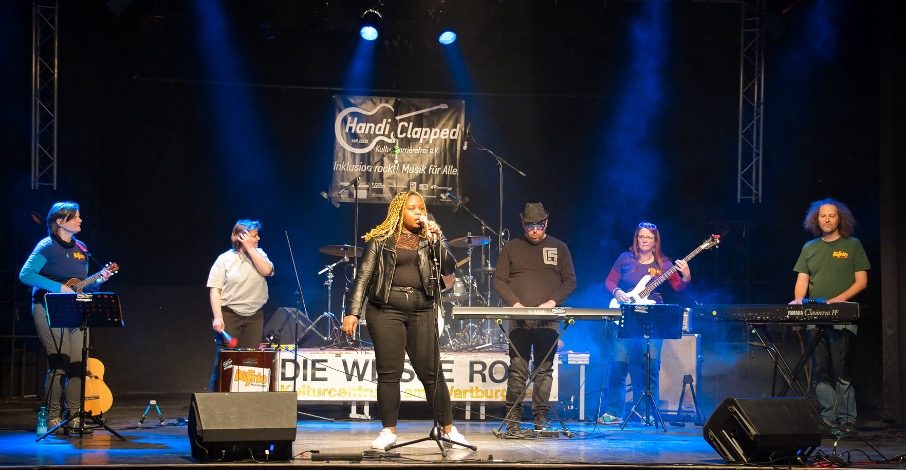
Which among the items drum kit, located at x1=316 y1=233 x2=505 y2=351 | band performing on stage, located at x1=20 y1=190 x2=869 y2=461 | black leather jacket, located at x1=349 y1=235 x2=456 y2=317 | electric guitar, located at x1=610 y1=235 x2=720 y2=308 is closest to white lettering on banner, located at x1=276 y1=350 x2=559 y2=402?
band performing on stage, located at x1=20 y1=190 x2=869 y2=461

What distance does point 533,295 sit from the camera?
8328mm

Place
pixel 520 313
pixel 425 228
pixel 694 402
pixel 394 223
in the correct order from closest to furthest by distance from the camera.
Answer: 1. pixel 425 228
2. pixel 394 223
3. pixel 520 313
4. pixel 694 402

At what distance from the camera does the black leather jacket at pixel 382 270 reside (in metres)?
6.77

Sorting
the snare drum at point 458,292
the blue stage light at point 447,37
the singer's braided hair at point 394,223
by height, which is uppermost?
the blue stage light at point 447,37

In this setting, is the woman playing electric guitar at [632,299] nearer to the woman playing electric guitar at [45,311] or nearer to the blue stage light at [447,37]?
the blue stage light at [447,37]

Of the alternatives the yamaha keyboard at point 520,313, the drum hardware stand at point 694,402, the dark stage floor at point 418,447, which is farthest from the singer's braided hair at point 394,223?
the drum hardware stand at point 694,402

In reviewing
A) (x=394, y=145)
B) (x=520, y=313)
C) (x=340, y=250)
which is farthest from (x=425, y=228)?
(x=394, y=145)

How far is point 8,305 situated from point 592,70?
26.3 feet

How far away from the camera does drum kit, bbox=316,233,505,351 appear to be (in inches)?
410

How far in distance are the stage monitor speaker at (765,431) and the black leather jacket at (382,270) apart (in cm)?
231

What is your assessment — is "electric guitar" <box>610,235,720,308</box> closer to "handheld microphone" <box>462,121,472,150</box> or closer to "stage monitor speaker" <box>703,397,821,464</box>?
"stage monitor speaker" <box>703,397,821,464</box>

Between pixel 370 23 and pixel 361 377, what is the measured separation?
4496mm

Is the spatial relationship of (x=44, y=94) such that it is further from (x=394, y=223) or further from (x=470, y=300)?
(x=394, y=223)

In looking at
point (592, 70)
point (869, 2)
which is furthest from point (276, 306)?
point (869, 2)
